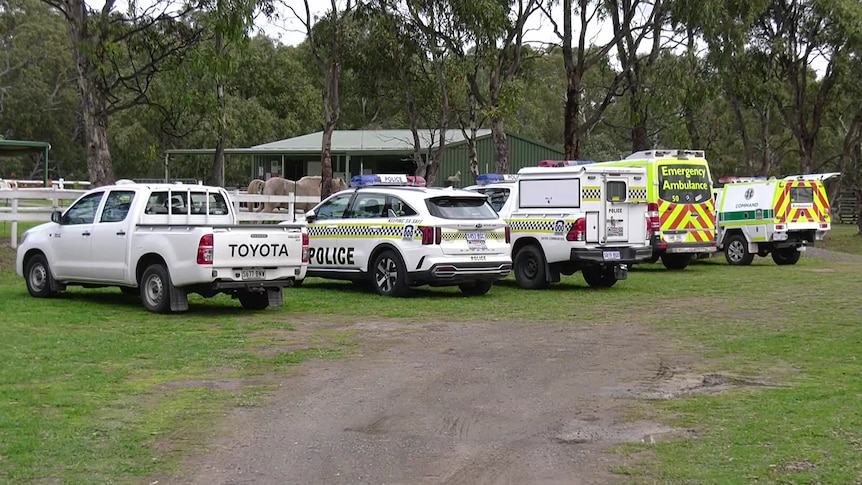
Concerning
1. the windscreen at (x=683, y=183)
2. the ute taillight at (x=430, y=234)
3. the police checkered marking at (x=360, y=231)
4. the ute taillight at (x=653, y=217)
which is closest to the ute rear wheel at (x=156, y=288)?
the police checkered marking at (x=360, y=231)

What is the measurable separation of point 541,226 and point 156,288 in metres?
7.18

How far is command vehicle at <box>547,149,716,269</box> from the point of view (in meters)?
22.0

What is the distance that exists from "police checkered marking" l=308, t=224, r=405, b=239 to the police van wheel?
7.97 feet

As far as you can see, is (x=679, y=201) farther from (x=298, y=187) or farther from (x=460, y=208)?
(x=298, y=187)

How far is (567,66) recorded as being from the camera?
3080 cm

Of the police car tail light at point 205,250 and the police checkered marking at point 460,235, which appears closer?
the police car tail light at point 205,250

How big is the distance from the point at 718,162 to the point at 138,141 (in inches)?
1267

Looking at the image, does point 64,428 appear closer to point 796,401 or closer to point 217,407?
point 217,407

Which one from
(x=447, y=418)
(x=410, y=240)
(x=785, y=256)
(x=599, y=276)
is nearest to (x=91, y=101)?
(x=410, y=240)

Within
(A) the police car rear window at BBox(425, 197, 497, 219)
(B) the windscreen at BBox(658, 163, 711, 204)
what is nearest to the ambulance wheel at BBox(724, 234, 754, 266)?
(B) the windscreen at BBox(658, 163, 711, 204)

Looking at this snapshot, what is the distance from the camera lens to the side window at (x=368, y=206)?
16.7 m

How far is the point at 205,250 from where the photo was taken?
43.1 ft

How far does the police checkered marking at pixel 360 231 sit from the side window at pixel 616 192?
13.8 feet

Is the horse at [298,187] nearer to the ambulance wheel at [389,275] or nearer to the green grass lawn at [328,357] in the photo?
the green grass lawn at [328,357]
